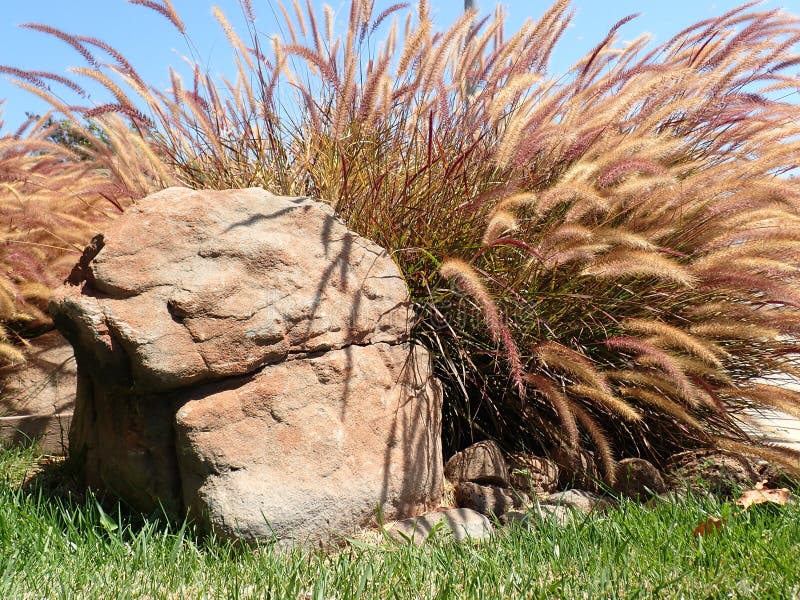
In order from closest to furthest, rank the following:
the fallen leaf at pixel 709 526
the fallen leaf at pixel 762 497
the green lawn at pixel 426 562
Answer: the green lawn at pixel 426 562
the fallen leaf at pixel 709 526
the fallen leaf at pixel 762 497

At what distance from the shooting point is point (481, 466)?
279 centimetres

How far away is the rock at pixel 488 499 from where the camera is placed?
266 cm

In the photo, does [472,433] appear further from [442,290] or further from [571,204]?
[571,204]

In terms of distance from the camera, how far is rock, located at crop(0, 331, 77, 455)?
3.25m

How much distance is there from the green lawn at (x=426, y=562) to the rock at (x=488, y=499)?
0.26 m

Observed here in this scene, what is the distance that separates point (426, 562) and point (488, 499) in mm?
650

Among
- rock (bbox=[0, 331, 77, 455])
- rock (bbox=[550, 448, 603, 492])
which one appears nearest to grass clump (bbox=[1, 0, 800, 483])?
rock (bbox=[550, 448, 603, 492])

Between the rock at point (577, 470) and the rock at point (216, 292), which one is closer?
the rock at point (216, 292)

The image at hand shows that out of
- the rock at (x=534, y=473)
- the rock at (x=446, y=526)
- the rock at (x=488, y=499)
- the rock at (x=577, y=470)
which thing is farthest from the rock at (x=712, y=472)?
the rock at (x=446, y=526)

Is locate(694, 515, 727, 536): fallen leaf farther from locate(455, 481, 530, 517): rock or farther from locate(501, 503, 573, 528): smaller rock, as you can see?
locate(455, 481, 530, 517): rock

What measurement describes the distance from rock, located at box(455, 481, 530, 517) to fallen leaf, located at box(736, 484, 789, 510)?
76 cm

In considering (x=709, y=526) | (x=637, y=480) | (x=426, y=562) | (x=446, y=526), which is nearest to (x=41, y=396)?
(x=446, y=526)

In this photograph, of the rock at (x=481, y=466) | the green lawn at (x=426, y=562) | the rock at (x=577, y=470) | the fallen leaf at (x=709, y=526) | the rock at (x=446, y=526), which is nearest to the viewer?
the green lawn at (x=426, y=562)

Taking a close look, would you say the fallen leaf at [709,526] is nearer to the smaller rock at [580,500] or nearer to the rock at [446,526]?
the smaller rock at [580,500]
